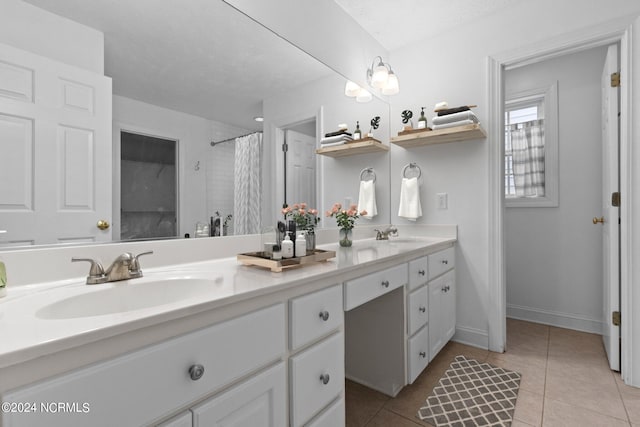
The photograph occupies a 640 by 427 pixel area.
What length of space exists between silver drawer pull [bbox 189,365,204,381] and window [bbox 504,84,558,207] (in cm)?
276

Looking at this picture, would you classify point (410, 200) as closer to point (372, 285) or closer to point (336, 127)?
point (336, 127)

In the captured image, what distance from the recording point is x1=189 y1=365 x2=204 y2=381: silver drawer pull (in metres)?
0.71

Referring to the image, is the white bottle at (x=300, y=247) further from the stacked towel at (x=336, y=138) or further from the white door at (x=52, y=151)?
the stacked towel at (x=336, y=138)

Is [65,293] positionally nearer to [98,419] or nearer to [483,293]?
[98,419]

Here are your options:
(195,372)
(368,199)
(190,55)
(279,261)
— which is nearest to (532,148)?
(368,199)

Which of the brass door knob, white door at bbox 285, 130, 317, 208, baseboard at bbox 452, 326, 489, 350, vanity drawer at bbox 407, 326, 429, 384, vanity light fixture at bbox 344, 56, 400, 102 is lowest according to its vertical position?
baseboard at bbox 452, 326, 489, 350

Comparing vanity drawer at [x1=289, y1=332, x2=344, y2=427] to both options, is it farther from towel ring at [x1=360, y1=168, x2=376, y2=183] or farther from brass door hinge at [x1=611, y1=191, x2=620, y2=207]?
brass door hinge at [x1=611, y1=191, x2=620, y2=207]

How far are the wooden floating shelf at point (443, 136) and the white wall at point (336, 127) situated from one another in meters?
0.27

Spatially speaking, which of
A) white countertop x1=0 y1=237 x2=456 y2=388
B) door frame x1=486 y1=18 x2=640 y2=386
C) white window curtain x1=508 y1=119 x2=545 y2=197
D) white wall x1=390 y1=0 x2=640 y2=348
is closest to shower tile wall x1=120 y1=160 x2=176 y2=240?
white countertop x1=0 y1=237 x2=456 y2=388

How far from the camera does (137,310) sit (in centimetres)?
70

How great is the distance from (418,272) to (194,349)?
1354mm

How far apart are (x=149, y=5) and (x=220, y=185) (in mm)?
735

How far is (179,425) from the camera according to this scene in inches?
27.1

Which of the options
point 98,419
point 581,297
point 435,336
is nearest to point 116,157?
point 98,419
